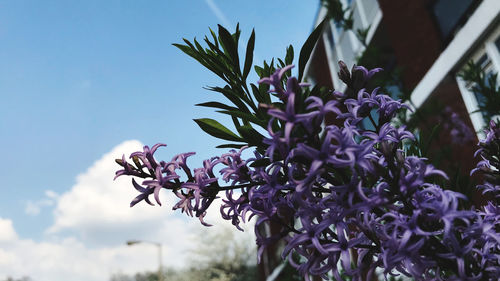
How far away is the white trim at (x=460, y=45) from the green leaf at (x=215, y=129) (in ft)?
24.8

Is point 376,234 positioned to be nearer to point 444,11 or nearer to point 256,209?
point 256,209

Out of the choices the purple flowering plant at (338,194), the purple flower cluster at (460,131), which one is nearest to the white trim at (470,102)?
the purple flower cluster at (460,131)

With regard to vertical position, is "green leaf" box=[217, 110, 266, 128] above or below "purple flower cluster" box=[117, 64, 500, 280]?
above

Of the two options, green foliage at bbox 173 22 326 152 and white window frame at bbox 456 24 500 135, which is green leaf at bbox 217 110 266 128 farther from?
white window frame at bbox 456 24 500 135

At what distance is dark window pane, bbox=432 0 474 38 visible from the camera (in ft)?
31.7

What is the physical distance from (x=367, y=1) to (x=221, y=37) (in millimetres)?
14669

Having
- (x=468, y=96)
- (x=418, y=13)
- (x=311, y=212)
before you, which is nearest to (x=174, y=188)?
(x=311, y=212)

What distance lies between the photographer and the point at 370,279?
43.1 inches

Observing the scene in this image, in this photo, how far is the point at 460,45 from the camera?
8320mm

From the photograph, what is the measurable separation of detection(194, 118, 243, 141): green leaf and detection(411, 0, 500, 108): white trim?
7545 millimetres

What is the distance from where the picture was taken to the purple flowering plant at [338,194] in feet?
3.12

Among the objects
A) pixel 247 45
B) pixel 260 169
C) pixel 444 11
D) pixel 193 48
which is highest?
pixel 444 11

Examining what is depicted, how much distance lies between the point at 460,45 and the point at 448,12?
267cm

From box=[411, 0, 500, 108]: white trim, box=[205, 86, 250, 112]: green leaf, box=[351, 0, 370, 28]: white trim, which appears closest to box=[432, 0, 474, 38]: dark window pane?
box=[411, 0, 500, 108]: white trim
